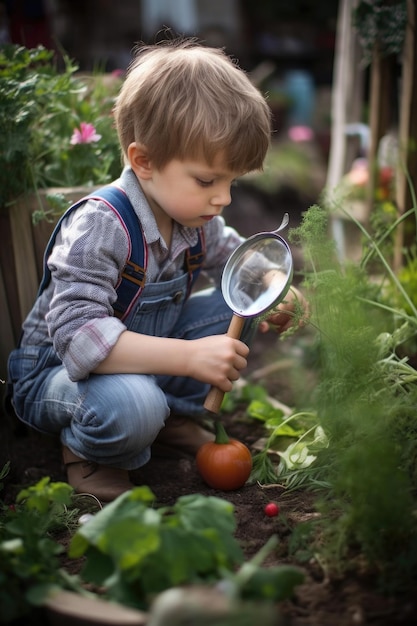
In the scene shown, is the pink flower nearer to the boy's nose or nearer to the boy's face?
the boy's face

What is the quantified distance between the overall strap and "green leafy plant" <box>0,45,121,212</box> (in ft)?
1.18

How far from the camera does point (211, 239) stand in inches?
89.4

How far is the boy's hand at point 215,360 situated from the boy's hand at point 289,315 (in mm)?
177

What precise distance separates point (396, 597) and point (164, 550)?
17.2 inches

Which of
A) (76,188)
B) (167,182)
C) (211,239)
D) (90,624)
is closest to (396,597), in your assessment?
(90,624)

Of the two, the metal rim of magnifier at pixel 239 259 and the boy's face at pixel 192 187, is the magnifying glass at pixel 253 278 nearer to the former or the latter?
the metal rim of magnifier at pixel 239 259

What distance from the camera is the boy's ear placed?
1.88m

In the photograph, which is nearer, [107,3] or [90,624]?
[90,624]

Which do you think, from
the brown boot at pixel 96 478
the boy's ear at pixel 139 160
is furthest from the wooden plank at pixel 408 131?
the brown boot at pixel 96 478

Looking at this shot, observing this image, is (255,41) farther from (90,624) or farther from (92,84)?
(90,624)

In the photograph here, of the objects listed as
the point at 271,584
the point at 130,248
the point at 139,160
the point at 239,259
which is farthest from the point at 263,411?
the point at 271,584

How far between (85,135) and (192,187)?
59 centimetres

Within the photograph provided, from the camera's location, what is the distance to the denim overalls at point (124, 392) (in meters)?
1.78

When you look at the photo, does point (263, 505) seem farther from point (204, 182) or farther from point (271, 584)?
point (204, 182)
